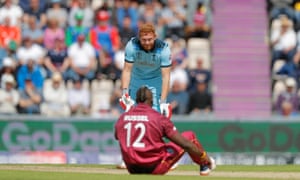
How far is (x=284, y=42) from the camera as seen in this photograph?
25.6m

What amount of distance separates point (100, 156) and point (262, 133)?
10.2 ft

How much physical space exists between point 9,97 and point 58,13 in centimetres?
329

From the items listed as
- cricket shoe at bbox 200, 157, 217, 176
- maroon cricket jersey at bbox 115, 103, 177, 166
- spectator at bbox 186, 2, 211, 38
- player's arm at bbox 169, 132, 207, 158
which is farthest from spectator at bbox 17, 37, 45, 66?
player's arm at bbox 169, 132, 207, 158

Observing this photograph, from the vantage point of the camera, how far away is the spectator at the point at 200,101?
77.1 ft

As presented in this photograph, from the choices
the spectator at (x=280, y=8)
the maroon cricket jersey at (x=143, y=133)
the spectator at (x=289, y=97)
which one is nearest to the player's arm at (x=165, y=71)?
the maroon cricket jersey at (x=143, y=133)

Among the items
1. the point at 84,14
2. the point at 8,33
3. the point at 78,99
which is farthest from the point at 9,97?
the point at 84,14

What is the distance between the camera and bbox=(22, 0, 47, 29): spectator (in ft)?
83.7

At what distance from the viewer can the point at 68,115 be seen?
2284 cm

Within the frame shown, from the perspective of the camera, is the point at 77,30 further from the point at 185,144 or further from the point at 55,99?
the point at 185,144

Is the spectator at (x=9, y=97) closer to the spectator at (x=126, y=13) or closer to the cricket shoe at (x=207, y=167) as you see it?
the spectator at (x=126, y=13)

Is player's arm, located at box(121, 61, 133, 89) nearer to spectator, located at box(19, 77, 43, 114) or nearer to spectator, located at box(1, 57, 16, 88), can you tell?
spectator, located at box(19, 77, 43, 114)

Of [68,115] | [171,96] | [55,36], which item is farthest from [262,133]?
[55,36]

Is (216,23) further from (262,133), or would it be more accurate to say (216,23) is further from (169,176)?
(169,176)

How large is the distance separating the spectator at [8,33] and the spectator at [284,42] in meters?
5.72
